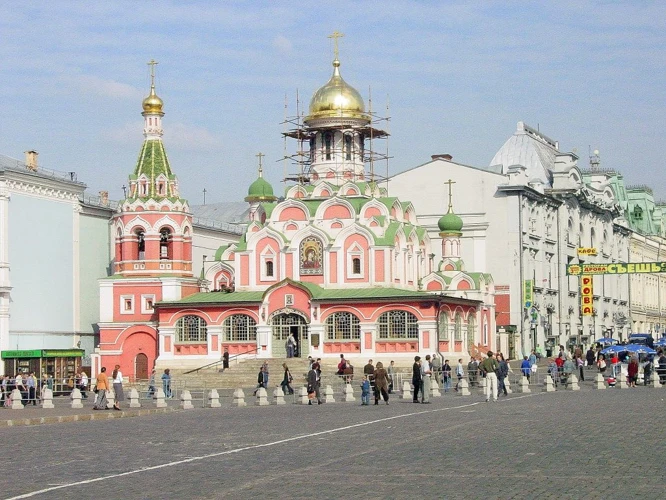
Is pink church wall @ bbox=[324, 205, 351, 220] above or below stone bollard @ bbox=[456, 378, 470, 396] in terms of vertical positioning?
above

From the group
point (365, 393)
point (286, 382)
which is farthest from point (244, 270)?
point (365, 393)

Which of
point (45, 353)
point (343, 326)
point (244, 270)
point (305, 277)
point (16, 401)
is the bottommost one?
point (16, 401)

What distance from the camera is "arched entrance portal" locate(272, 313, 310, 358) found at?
209ft

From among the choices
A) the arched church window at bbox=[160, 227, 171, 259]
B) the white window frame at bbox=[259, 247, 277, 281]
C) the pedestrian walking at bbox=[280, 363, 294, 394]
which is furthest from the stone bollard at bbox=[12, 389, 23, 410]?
the arched church window at bbox=[160, 227, 171, 259]

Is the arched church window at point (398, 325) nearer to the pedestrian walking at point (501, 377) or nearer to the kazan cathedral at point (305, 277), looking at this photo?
the kazan cathedral at point (305, 277)

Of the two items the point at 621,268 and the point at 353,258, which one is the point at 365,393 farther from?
the point at 621,268

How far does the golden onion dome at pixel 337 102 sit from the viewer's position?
229 ft

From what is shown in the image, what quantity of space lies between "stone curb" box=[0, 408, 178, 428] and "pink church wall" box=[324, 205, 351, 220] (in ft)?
96.2

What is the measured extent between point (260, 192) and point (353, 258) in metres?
16.3

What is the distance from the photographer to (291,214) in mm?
67438

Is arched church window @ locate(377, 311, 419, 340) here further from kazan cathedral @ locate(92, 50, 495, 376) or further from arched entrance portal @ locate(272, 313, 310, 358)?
arched entrance portal @ locate(272, 313, 310, 358)

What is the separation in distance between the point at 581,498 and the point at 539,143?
82.7 meters

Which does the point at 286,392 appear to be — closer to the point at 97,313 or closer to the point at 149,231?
the point at 149,231

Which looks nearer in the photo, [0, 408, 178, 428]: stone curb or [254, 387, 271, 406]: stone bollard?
[0, 408, 178, 428]: stone curb
